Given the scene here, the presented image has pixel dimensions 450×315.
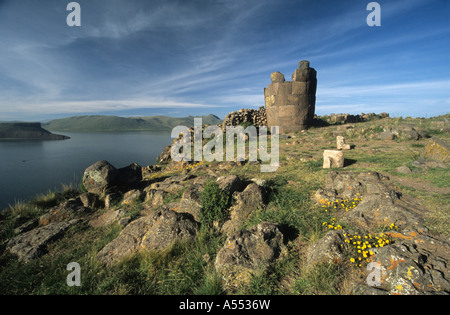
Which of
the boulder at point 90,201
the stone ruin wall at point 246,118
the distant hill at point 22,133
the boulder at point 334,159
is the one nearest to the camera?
the boulder at point 90,201

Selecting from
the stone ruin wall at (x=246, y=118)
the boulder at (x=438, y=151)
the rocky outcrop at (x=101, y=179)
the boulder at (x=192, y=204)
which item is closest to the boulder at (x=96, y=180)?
the rocky outcrop at (x=101, y=179)

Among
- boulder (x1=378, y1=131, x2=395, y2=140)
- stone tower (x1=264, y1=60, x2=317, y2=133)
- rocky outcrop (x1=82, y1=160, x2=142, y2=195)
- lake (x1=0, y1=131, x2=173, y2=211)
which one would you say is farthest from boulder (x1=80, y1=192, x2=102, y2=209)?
boulder (x1=378, y1=131, x2=395, y2=140)

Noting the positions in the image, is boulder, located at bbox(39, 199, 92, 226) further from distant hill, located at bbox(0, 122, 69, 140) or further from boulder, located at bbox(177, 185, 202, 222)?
distant hill, located at bbox(0, 122, 69, 140)

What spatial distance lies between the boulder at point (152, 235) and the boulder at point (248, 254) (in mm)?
1215

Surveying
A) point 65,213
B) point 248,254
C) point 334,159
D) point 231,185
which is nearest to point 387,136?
point 334,159

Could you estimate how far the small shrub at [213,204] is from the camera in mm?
4684

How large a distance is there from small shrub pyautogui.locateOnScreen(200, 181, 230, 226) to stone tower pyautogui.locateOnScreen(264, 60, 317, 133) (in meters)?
14.7

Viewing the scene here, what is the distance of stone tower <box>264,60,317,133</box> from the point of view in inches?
679

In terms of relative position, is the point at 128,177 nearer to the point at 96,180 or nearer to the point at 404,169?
the point at 96,180

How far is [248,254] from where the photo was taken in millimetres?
3430

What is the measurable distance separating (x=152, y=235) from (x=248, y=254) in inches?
91.3

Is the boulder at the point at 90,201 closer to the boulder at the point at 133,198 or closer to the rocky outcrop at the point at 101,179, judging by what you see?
the rocky outcrop at the point at 101,179

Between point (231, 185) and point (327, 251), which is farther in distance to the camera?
point (231, 185)
